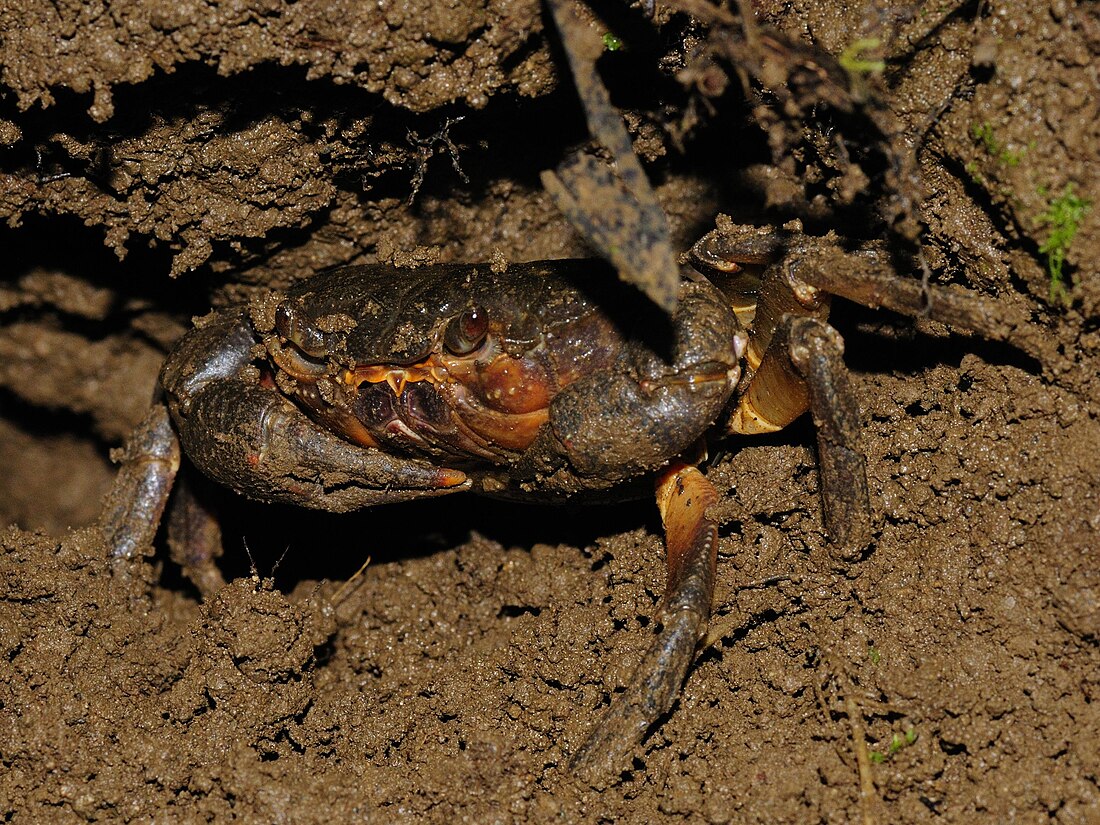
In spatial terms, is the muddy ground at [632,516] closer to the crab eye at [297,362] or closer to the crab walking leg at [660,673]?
A: the crab walking leg at [660,673]

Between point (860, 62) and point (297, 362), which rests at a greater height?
point (860, 62)

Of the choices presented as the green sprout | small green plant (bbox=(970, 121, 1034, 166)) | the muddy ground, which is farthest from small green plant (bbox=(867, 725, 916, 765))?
the green sprout

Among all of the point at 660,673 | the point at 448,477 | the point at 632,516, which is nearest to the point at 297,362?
the point at 448,477

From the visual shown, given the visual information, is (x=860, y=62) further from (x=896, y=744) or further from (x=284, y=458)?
(x=284, y=458)

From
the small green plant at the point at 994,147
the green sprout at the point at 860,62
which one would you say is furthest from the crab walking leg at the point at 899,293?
the green sprout at the point at 860,62

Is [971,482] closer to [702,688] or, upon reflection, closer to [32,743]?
[702,688]

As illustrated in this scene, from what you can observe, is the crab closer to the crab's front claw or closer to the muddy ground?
the crab's front claw
